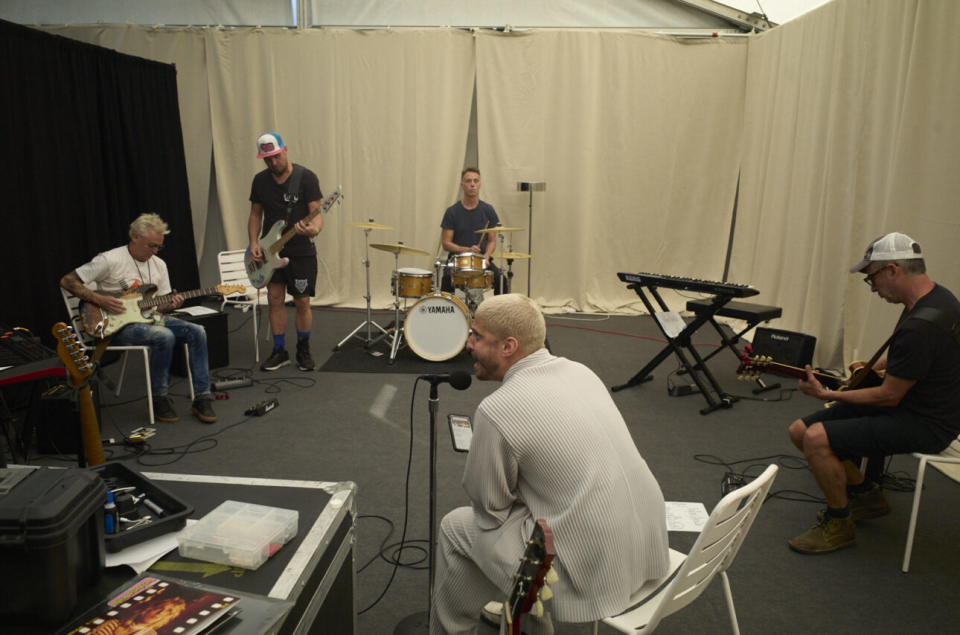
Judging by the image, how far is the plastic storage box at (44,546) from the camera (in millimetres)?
1156

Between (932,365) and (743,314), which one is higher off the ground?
(932,365)

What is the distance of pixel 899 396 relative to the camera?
2.70 metres

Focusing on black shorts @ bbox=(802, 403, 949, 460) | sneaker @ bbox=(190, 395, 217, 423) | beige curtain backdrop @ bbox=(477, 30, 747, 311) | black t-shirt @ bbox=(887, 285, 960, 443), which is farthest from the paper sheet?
beige curtain backdrop @ bbox=(477, 30, 747, 311)

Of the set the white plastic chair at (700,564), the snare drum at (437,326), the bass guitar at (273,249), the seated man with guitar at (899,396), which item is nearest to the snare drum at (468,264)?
the snare drum at (437,326)

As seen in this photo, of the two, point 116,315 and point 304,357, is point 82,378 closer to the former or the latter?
point 116,315

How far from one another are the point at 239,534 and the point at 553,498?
2.60 ft

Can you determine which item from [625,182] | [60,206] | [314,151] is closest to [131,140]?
[60,206]

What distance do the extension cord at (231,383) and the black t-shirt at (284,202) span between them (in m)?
1.04

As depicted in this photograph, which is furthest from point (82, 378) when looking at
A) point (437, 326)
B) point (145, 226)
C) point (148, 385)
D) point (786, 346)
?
point (786, 346)

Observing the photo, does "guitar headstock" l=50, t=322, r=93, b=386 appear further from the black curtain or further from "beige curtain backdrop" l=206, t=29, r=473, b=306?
"beige curtain backdrop" l=206, t=29, r=473, b=306

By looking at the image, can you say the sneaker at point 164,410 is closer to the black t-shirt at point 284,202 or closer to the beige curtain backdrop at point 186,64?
the black t-shirt at point 284,202

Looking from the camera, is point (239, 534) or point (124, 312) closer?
point (239, 534)

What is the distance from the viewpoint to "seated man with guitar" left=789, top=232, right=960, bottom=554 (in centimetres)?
263

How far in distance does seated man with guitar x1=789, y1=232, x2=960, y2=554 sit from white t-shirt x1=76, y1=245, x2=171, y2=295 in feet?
13.3
